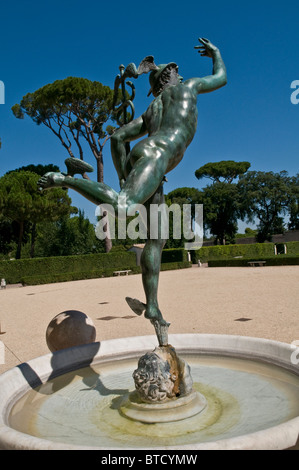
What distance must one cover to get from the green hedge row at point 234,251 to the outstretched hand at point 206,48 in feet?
84.1

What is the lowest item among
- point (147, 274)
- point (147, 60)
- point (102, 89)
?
point (147, 274)

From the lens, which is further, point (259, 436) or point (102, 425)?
point (102, 425)

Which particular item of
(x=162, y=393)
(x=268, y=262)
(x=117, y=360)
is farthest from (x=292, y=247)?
(x=162, y=393)

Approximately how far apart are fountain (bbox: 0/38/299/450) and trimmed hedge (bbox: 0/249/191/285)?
16.5 metres

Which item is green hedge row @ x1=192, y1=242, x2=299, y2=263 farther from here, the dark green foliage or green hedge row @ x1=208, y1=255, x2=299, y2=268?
the dark green foliage

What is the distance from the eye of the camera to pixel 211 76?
299 centimetres

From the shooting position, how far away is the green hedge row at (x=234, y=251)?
28.8m

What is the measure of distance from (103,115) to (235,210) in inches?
865

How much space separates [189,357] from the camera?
364 centimetres

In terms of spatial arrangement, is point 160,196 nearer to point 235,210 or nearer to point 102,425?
point 102,425

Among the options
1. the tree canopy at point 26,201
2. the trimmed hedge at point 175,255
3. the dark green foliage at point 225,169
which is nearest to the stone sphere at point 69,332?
the tree canopy at point 26,201

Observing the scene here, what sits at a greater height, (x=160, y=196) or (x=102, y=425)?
(x=160, y=196)
